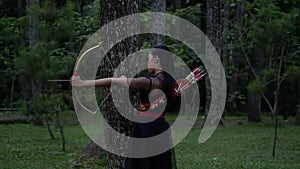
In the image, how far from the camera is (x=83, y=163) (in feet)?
28.5

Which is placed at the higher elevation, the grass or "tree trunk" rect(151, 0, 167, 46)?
"tree trunk" rect(151, 0, 167, 46)

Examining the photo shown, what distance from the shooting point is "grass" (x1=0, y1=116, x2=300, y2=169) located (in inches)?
356

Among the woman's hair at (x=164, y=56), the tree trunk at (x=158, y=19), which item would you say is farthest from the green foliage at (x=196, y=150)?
the woman's hair at (x=164, y=56)

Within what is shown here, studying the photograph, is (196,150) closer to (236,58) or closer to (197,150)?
(197,150)

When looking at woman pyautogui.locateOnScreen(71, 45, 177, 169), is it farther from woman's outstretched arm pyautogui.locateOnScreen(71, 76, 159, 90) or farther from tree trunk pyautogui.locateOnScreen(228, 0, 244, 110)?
tree trunk pyautogui.locateOnScreen(228, 0, 244, 110)

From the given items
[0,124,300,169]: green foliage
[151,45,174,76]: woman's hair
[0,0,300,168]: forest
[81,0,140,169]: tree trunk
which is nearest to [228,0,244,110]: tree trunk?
[0,0,300,168]: forest

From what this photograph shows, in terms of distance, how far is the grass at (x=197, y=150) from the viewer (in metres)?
9.05

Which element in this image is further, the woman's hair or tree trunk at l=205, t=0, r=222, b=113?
tree trunk at l=205, t=0, r=222, b=113

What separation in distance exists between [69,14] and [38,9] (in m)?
0.72

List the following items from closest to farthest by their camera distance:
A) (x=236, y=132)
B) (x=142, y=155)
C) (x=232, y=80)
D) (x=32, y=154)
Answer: (x=142, y=155), (x=32, y=154), (x=236, y=132), (x=232, y=80)

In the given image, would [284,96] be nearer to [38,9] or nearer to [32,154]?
[38,9]

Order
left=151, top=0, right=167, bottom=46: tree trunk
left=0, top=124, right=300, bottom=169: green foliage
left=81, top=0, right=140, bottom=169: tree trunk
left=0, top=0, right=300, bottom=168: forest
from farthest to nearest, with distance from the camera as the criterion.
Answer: left=151, top=0, right=167, bottom=46: tree trunk < left=0, top=0, right=300, bottom=168: forest < left=0, top=124, right=300, bottom=169: green foliage < left=81, top=0, right=140, bottom=169: tree trunk

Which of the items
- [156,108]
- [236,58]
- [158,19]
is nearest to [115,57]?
[156,108]

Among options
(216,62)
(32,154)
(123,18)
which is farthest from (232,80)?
(123,18)
